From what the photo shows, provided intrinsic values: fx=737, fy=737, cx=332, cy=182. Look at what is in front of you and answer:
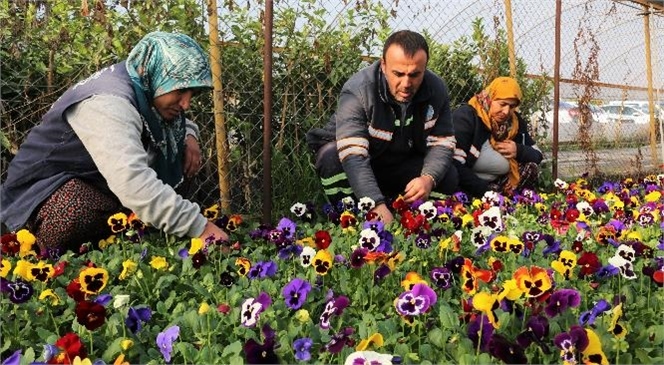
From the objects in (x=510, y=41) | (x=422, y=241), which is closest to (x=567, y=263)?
(x=422, y=241)

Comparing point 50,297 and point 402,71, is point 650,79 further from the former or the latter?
point 50,297

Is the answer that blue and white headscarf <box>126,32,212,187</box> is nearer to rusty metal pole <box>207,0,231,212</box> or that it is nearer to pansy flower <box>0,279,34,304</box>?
pansy flower <box>0,279,34,304</box>

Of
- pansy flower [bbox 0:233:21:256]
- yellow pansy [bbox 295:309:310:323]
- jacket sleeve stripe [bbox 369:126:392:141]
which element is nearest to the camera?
yellow pansy [bbox 295:309:310:323]

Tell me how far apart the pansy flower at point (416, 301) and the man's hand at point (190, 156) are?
1.77 meters

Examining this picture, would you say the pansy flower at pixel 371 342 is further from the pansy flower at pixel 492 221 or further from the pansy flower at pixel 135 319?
the pansy flower at pixel 492 221

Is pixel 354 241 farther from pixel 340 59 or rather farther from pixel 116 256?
pixel 340 59

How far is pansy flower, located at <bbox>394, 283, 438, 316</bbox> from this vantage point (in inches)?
65.4

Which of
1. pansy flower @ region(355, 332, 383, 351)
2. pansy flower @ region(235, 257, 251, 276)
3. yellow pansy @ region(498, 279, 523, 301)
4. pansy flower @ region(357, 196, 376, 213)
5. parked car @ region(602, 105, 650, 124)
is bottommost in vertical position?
parked car @ region(602, 105, 650, 124)

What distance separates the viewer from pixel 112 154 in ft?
7.80

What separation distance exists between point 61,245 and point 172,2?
60.6 inches

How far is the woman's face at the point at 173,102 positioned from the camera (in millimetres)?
2588

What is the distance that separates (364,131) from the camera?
360 cm

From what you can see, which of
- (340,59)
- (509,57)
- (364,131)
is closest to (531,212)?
(364,131)

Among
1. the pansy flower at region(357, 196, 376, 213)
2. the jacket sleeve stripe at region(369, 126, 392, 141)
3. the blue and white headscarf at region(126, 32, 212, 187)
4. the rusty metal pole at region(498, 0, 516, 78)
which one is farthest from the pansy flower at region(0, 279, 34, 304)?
the rusty metal pole at region(498, 0, 516, 78)
